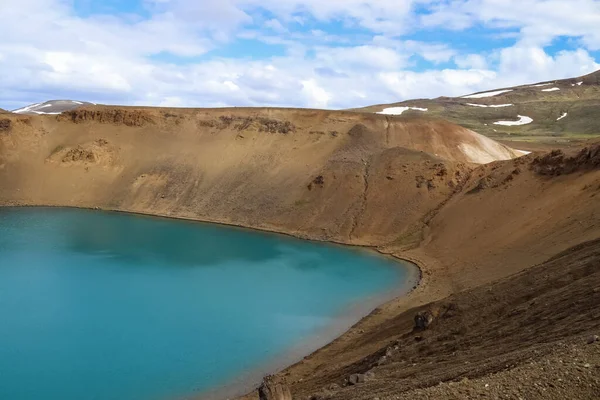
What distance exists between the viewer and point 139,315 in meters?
25.8

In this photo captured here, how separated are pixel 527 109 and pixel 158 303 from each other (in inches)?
4364

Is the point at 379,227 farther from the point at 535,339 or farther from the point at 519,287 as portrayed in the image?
the point at 535,339

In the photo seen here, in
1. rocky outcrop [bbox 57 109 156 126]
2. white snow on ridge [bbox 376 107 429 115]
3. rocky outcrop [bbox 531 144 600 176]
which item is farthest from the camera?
white snow on ridge [bbox 376 107 429 115]

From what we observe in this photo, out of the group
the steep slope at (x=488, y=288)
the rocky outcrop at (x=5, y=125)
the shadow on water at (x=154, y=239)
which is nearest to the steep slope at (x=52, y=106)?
the rocky outcrop at (x=5, y=125)

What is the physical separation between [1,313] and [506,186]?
32981 millimetres

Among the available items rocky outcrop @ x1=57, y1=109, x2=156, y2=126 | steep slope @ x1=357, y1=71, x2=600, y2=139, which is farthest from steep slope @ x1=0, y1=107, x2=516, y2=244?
steep slope @ x1=357, y1=71, x2=600, y2=139

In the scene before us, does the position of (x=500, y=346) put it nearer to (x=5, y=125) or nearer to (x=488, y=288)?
(x=488, y=288)

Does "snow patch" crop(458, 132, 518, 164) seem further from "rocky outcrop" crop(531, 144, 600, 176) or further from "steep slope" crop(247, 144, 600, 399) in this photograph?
"rocky outcrop" crop(531, 144, 600, 176)

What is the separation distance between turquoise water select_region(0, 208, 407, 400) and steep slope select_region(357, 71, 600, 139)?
66679mm

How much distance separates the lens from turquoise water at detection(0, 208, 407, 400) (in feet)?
64.4

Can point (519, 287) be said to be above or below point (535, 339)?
above

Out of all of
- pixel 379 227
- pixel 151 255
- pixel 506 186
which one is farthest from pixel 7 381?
pixel 506 186

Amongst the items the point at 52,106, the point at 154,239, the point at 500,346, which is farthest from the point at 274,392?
the point at 52,106

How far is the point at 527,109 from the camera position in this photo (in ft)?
395
